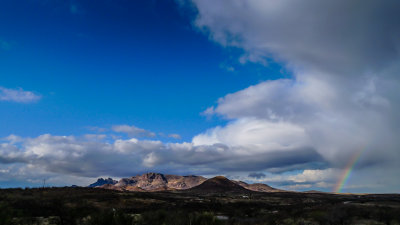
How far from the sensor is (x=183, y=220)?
25.0 meters

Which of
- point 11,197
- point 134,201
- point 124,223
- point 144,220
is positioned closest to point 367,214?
point 144,220

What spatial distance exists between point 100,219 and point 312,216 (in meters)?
43.8

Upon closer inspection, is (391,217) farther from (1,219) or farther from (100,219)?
(1,219)

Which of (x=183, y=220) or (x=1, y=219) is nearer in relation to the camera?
(x=1, y=219)

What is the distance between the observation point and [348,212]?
2046 inches

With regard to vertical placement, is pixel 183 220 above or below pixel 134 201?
above

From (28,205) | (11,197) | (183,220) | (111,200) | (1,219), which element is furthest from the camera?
(111,200)

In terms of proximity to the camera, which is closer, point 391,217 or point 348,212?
point 391,217

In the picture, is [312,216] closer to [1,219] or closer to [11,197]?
[1,219]

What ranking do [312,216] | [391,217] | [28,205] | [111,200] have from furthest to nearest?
[111,200]
[28,205]
[312,216]
[391,217]

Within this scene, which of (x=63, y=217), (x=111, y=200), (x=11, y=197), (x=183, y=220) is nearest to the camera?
(x=183, y=220)

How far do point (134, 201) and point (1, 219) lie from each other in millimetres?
79782

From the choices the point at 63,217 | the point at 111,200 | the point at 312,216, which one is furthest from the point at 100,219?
the point at 111,200

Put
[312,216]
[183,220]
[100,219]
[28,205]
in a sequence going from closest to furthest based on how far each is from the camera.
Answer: [100,219], [183,220], [312,216], [28,205]
